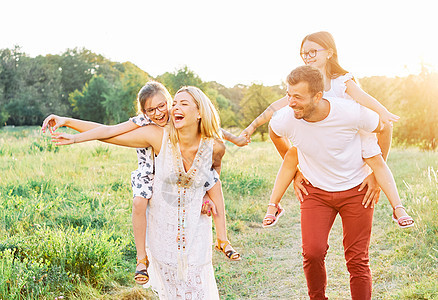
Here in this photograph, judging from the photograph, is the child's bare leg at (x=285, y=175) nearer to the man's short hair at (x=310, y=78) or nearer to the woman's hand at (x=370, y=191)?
the woman's hand at (x=370, y=191)

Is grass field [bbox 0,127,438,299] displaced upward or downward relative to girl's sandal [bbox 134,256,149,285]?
downward

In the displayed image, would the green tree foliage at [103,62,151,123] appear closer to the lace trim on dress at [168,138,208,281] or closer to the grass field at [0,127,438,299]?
the grass field at [0,127,438,299]

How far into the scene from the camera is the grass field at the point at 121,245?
399 centimetres

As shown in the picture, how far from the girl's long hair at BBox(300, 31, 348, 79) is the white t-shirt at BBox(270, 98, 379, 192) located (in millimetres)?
340

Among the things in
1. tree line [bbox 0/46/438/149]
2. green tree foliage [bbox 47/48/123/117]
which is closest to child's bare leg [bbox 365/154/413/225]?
tree line [bbox 0/46/438/149]

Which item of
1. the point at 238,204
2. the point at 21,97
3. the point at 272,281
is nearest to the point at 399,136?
the point at 238,204

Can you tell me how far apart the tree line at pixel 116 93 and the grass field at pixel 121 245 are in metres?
16.1

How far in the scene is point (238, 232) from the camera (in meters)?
6.74

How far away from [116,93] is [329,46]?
1774 inches

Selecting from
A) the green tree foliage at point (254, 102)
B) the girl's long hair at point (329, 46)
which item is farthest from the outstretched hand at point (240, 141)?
the green tree foliage at point (254, 102)

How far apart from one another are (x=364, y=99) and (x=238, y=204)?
16.3 feet

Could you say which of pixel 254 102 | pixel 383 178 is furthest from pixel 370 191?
pixel 254 102

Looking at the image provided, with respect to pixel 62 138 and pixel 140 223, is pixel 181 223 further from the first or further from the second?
pixel 62 138

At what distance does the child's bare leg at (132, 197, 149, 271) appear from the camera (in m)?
3.16
